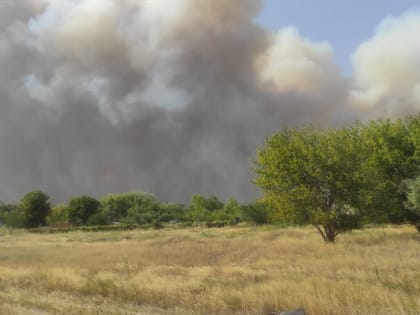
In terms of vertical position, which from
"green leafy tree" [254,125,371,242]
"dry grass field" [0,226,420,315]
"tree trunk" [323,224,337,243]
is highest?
"green leafy tree" [254,125,371,242]

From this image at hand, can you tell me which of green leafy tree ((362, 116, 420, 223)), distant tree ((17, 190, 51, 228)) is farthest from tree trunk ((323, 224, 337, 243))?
distant tree ((17, 190, 51, 228))

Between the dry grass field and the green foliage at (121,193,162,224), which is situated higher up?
the green foliage at (121,193,162,224)

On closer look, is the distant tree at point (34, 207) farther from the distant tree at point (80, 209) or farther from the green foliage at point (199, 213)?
the green foliage at point (199, 213)

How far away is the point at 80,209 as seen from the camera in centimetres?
15350

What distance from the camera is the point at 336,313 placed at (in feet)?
41.1

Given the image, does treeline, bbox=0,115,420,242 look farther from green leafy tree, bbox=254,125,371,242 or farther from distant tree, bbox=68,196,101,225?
distant tree, bbox=68,196,101,225

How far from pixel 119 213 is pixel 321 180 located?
16044 cm

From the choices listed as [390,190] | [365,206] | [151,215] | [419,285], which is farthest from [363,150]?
[151,215]

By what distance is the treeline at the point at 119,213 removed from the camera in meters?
134

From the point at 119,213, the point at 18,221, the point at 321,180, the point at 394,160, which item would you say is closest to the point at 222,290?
the point at 321,180

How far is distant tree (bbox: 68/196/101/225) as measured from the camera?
6053 inches

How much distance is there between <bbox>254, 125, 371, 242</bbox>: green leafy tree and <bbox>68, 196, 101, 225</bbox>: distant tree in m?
125

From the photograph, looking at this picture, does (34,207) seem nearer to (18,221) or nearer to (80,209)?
(18,221)

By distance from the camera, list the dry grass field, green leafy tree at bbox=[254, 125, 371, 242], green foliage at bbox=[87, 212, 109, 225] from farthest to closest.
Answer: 1. green foliage at bbox=[87, 212, 109, 225]
2. green leafy tree at bbox=[254, 125, 371, 242]
3. the dry grass field
